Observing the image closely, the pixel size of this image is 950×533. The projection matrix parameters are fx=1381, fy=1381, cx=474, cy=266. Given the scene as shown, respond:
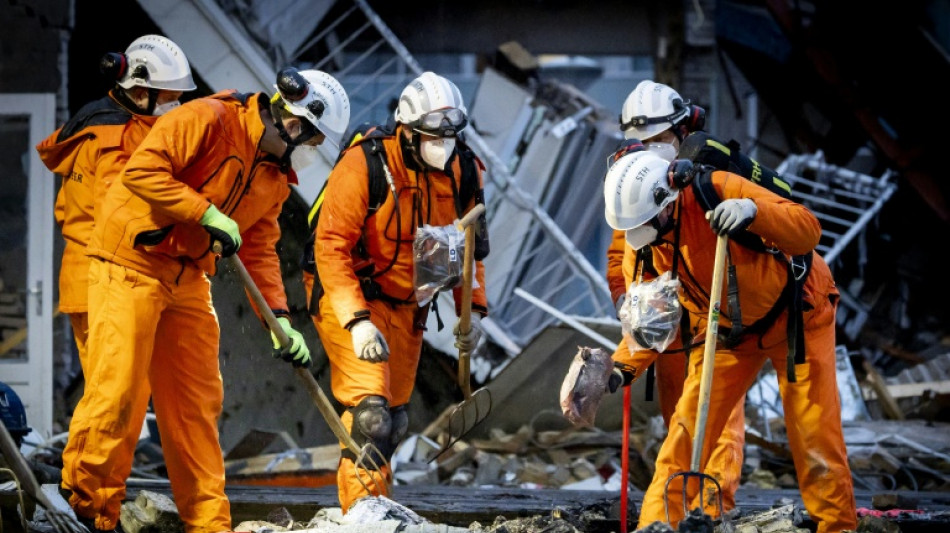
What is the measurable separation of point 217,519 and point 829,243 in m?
7.46

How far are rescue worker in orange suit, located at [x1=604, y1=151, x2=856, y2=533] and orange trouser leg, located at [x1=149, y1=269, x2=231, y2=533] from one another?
177 cm

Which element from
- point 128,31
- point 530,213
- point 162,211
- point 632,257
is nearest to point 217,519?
point 162,211

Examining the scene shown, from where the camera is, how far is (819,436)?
558 centimetres

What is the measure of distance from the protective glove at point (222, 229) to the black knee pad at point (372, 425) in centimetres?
86

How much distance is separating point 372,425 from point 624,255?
4.53 ft

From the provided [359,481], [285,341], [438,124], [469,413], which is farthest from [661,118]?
[359,481]

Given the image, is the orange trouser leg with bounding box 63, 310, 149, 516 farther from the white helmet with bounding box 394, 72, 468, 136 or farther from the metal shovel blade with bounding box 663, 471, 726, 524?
the metal shovel blade with bounding box 663, 471, 726, 524

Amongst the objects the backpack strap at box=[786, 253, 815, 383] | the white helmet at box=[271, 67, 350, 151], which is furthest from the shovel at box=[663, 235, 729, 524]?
the white helmet at box=[271, 67, 350, 151]

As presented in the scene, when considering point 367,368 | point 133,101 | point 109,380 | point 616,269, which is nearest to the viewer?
point 109,380

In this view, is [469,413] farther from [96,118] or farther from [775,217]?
[96,118]

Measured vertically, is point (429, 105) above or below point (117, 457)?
above

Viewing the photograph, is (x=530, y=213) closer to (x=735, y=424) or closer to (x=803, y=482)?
(x=735, y=424)

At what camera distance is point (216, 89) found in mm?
9109

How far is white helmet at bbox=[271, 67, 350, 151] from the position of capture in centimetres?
568
